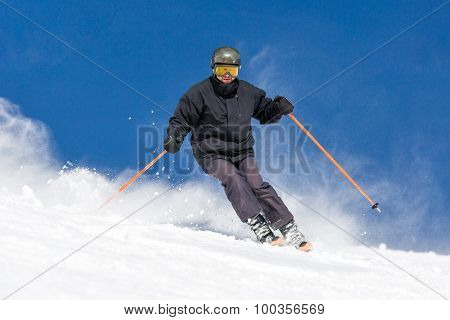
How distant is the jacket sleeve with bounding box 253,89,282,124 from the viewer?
591 cm

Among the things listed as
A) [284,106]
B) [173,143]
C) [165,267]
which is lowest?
A: [165,267]

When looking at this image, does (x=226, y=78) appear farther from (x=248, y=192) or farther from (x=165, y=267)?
(x=165, y=267)

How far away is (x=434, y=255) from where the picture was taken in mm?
5809

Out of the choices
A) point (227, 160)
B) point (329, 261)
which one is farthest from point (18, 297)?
point (227, 160)

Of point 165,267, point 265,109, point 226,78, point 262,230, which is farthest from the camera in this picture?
point 265,109

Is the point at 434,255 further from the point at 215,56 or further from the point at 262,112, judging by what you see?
the point at 215,56

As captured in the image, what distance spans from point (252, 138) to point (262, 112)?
1.28 ft

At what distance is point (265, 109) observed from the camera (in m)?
5.98

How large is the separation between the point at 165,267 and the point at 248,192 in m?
2.13

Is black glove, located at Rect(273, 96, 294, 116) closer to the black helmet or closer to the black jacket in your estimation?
the black jacket

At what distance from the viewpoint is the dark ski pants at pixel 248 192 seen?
205 inches

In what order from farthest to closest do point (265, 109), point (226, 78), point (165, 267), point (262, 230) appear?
point (265, 109) → point (226, 78) → point (262, 230) → point (165, 267)

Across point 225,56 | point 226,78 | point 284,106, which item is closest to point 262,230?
point 284,106

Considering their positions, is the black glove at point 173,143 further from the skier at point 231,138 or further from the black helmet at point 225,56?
the black helmet at point 225,56
